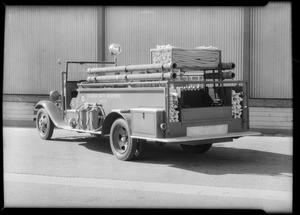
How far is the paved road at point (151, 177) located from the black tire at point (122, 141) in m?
0.17

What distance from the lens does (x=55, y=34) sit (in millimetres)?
14406

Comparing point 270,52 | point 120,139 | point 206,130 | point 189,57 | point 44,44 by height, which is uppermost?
point 44,44

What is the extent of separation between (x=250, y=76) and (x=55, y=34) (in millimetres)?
6140

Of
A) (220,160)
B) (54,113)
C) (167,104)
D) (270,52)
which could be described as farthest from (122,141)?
(270,52)

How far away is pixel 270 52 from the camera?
12.3m

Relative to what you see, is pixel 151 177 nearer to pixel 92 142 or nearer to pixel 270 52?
pixel 92 142

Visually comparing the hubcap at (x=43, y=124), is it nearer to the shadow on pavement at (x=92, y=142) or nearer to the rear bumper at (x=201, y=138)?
the shadow on pavement at (x=92, y=142)

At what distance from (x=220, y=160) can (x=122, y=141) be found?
1.81 m

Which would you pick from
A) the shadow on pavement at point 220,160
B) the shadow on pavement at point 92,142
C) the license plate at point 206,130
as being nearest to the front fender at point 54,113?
the shadow on pavement at point 92,142

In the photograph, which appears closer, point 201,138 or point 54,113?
point 201,138

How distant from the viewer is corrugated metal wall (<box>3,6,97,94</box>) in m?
14.2
